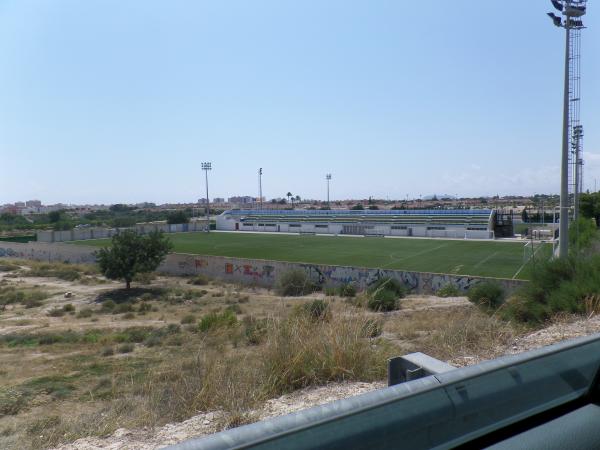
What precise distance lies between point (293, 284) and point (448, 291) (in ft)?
39.8

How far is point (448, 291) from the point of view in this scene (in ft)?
117

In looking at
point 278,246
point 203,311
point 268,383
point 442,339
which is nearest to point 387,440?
point 268,383

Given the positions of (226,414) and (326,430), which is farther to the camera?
(226,414)

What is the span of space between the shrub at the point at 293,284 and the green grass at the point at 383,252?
9.57 meters

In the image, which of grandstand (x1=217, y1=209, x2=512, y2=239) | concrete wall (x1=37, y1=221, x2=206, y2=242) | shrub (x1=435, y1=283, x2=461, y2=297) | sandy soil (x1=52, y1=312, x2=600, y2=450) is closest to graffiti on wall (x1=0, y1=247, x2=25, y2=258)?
concrete wall (x1=37, y1=221, x2=206, y2=242)

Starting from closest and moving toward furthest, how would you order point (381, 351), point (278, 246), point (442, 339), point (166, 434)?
point (166, 434) < point (381, 351) < point (442, 339) < point (278, 246)

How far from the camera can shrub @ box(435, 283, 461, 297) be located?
3498 centimetres

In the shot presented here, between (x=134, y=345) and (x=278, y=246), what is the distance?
165 ft

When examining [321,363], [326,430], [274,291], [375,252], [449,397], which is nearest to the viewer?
[326,430]

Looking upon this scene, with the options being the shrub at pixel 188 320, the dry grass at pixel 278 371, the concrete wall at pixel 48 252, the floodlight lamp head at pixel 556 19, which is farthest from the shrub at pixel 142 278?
the dry grass at pixel 278 371

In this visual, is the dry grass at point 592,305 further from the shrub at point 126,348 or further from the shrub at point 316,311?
the shrub at point 126,348

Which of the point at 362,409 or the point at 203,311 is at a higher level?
the point at 362,409

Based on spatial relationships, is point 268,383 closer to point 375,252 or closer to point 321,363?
point 321,363

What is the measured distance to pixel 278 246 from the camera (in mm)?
71312
